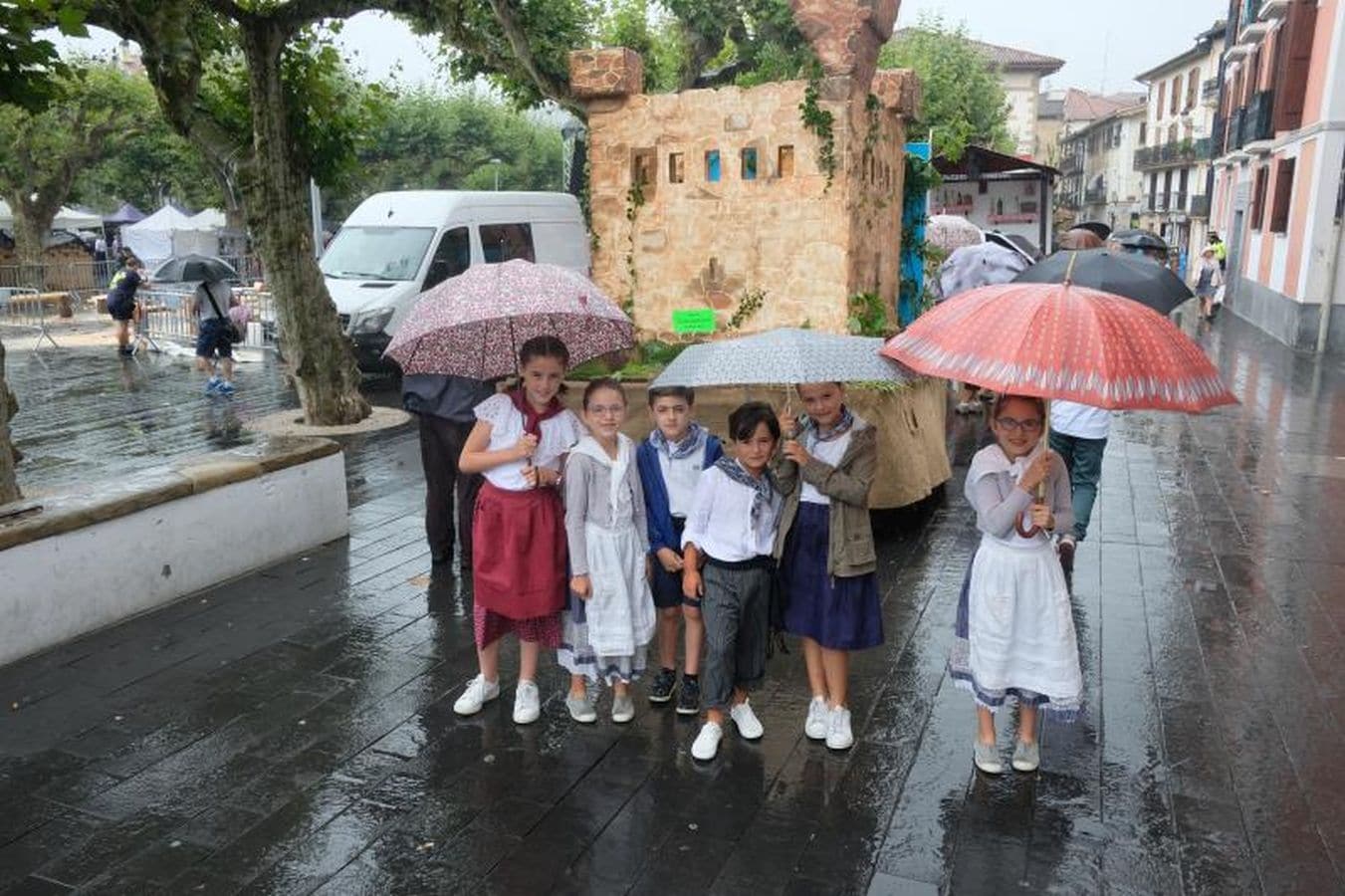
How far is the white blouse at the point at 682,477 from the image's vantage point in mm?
4359

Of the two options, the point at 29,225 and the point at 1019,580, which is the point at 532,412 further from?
the point at 29,225

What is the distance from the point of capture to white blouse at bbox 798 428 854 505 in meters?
4.05

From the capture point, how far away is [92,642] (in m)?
5.41

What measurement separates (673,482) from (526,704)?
3.69ft

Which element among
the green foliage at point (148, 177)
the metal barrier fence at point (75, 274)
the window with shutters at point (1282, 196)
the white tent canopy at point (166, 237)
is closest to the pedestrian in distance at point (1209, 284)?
the window with shutters at point (1282, 196)

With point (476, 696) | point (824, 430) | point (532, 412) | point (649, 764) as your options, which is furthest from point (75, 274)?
point (824, 430)

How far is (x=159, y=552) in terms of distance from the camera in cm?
587

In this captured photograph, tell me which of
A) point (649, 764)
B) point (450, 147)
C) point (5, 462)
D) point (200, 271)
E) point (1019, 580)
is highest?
point (450, 147)

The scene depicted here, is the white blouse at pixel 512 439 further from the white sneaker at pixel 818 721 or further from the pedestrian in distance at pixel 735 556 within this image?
the white sneaker at pixel 818 721

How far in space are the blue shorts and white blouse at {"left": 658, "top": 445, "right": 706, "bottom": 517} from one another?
996 centimetres

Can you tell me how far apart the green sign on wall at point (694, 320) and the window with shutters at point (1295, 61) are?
1573 centimetres

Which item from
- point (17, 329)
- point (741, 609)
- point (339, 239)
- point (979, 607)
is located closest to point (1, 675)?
point (741, 609)

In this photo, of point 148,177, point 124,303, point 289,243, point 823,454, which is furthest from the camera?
point 148,177

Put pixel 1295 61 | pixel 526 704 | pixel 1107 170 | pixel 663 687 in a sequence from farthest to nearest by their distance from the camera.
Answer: pixel 1107 170 → pixel 1295 61 → pixel 663 687 → pixel 526 704
